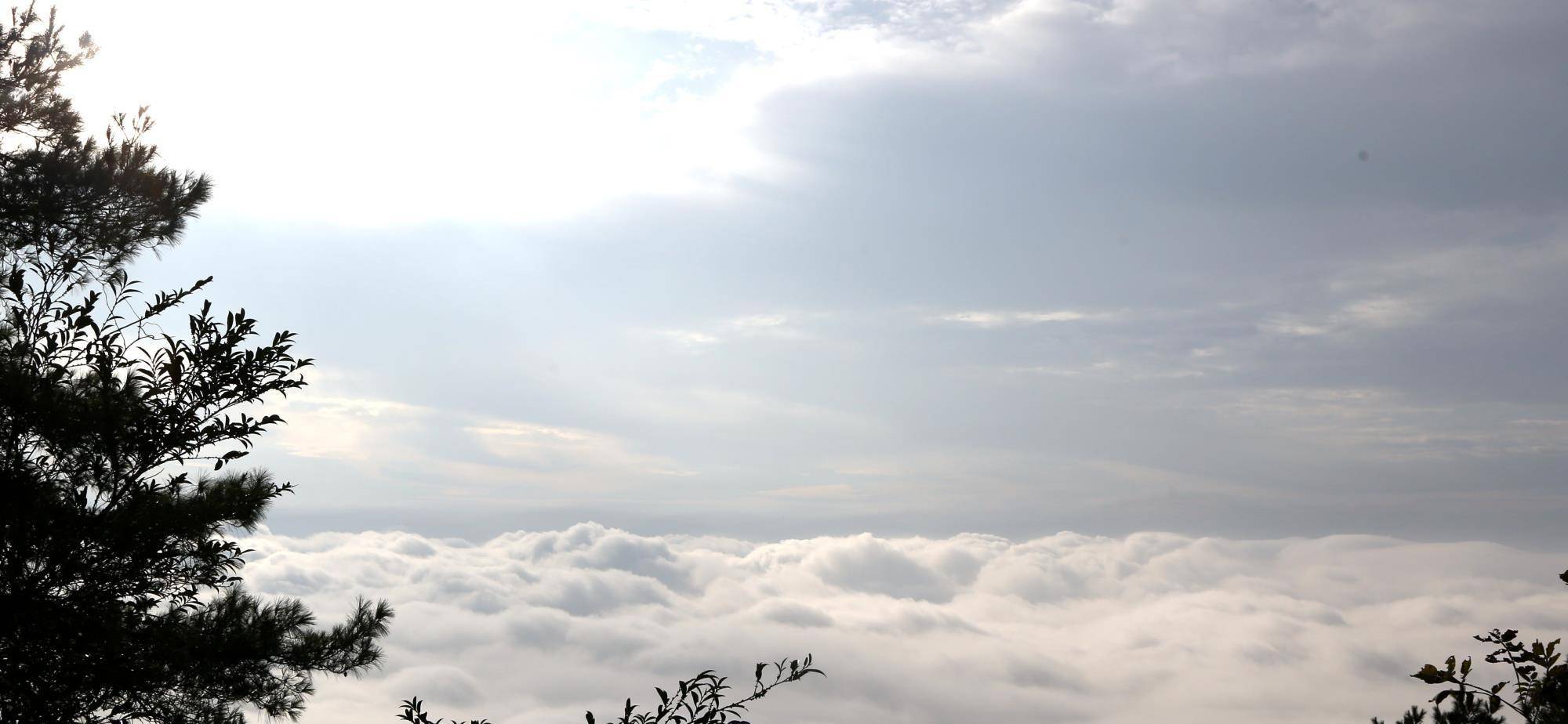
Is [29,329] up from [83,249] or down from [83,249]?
down

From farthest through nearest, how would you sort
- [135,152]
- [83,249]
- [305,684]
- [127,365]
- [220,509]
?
[135,152] < [305,684] < [83,249] < [220,509] < [127,365]

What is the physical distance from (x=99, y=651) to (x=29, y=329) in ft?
9.23

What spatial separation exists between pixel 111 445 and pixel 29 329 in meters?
1.23

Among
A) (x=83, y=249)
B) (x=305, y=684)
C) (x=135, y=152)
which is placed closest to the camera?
(x=83, y=249)

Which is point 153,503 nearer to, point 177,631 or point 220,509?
point 220,509

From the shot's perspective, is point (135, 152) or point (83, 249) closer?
point (83, 249)

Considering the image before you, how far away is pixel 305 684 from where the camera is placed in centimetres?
1205

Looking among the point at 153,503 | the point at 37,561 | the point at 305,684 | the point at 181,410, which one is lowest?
Result: the point at 305,684

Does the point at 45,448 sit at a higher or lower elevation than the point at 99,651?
higher

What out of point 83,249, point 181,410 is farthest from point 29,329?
point 83,249

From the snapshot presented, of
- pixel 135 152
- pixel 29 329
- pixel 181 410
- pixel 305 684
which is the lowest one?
pixel 305 684

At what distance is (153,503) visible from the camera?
8148 millimetres

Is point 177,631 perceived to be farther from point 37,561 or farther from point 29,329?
point 29,329

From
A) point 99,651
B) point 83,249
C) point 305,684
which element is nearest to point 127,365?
point 99,651
